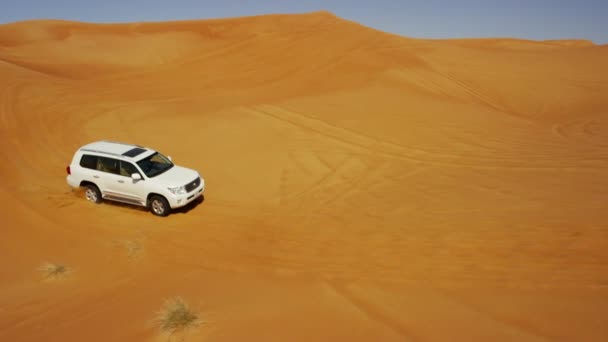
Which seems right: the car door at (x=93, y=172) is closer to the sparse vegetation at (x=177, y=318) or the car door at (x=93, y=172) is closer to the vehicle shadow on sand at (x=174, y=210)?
the vehicle shadow on sand at (x=174, y=210)

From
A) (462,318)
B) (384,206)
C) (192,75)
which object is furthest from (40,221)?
(192,75)

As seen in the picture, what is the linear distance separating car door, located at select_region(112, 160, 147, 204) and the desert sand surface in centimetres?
45

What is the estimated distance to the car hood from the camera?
10.2m

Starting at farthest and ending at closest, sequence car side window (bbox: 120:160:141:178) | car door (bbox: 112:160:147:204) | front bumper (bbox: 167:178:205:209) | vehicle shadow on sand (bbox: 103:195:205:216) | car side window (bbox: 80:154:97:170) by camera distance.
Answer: car side window (bbox: 80:154:97:170), vehicle shadow on sand (bbox: 103:195:205:216), car side window (bbox: 120:160:141:178), car door (bbox: 112:160:147:204), front bumper (bbox: 167:178:205:209)

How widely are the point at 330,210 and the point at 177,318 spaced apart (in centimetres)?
536

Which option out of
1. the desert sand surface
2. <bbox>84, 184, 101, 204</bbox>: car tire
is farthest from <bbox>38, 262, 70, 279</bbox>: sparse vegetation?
<bbox>84, 184, 101, 204</bbox>: car tire

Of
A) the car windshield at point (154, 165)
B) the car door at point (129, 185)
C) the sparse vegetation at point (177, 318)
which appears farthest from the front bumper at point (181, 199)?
the sparse vegetation at point (177, 318)

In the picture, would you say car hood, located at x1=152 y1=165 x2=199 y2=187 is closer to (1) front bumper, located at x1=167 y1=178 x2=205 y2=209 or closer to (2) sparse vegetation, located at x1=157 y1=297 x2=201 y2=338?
(1) front bumper, located at x1=167 y1=178 x2=205 y2=209

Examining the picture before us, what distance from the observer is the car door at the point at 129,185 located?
10.3 meters

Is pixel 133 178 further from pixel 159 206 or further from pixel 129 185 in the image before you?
pixel 159 206

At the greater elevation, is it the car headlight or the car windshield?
the car windshield

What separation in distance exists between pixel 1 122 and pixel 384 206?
54.8 feet

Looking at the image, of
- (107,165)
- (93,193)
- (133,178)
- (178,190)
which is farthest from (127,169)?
(178,190)

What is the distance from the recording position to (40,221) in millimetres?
9852
